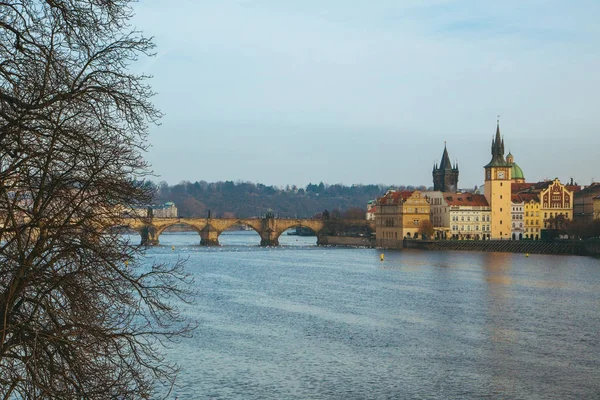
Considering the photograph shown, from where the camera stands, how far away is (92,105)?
944 cm

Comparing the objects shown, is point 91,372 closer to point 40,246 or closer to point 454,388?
point 40,246

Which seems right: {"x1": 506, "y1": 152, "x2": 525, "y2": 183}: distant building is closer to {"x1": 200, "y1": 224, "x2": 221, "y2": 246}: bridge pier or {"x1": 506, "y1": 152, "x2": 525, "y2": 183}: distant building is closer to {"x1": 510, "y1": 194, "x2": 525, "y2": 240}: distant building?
{"x1": 510, "y1": 194, "x2": 525, "y2": 240}: distant building

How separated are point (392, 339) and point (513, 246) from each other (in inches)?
2494

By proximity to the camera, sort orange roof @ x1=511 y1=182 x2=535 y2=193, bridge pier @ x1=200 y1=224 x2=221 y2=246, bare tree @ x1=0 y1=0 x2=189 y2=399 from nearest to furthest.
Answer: bare tree @ x1=0 y1=0 x2=189 y2=399
bridge pier @ x1=200 y1=224 x2=221 y2=246
orange roof @ x1=511 y1=182 x2=535 y2=193

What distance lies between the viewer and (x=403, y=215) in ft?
326

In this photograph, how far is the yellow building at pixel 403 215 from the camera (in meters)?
99.6

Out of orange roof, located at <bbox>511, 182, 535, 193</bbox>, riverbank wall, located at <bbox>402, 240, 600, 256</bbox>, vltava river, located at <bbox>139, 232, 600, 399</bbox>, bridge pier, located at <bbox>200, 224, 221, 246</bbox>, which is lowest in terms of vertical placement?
vltava river, located at <bbox>139, 232, 600, 399</bbox>

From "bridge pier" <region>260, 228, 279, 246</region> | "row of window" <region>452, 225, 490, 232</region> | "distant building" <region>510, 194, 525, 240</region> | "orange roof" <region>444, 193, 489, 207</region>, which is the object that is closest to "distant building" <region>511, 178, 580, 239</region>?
Result: "distant building" <region>510, 194, 525, 240</region>

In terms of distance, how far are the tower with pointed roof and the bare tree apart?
383 feet

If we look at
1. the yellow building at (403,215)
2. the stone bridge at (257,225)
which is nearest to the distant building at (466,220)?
the yellow building at (403,215)

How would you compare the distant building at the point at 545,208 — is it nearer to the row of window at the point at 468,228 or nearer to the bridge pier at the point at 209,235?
the row of window at the point at 468,228

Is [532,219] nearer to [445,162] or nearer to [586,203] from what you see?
[586,203]

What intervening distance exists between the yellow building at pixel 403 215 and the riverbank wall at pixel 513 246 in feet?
5.43

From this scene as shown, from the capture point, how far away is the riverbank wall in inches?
3208
